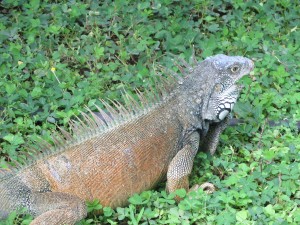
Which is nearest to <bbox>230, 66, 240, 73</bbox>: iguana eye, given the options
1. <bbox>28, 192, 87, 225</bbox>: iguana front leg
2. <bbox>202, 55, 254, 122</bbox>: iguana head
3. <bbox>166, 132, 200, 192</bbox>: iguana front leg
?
<bbox>202, 55, 254, 122</bbox>: iguana head

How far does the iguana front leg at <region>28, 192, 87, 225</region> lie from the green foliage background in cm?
14

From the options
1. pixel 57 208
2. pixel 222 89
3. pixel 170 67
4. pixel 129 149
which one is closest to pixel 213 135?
pixel 222 89

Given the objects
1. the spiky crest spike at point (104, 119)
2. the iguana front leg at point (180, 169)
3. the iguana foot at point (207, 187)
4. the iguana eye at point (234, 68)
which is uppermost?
the iguana eye at point (234, 68)

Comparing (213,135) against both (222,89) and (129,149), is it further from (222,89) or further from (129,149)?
(129,149)

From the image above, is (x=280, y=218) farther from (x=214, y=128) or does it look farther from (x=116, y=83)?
(x=116, y=83)

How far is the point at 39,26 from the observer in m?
7.64

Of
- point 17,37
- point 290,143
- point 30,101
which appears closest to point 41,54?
point 17,37

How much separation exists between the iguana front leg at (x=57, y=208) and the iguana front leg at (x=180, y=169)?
73 cm

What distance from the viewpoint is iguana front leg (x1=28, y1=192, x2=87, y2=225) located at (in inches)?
190

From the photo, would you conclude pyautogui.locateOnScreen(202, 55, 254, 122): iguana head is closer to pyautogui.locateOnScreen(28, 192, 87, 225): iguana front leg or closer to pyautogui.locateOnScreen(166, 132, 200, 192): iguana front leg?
pyautogui.locateOnScreen(166, 132, 200, 192): iguana front leg

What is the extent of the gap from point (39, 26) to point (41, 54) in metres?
0.56

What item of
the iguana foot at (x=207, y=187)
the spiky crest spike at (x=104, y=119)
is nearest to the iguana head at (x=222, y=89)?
the spiky crest spike at (x=104, y=119)

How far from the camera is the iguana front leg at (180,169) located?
211 inches

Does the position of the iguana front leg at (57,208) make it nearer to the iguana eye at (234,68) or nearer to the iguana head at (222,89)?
the iguana head at (222,89)
